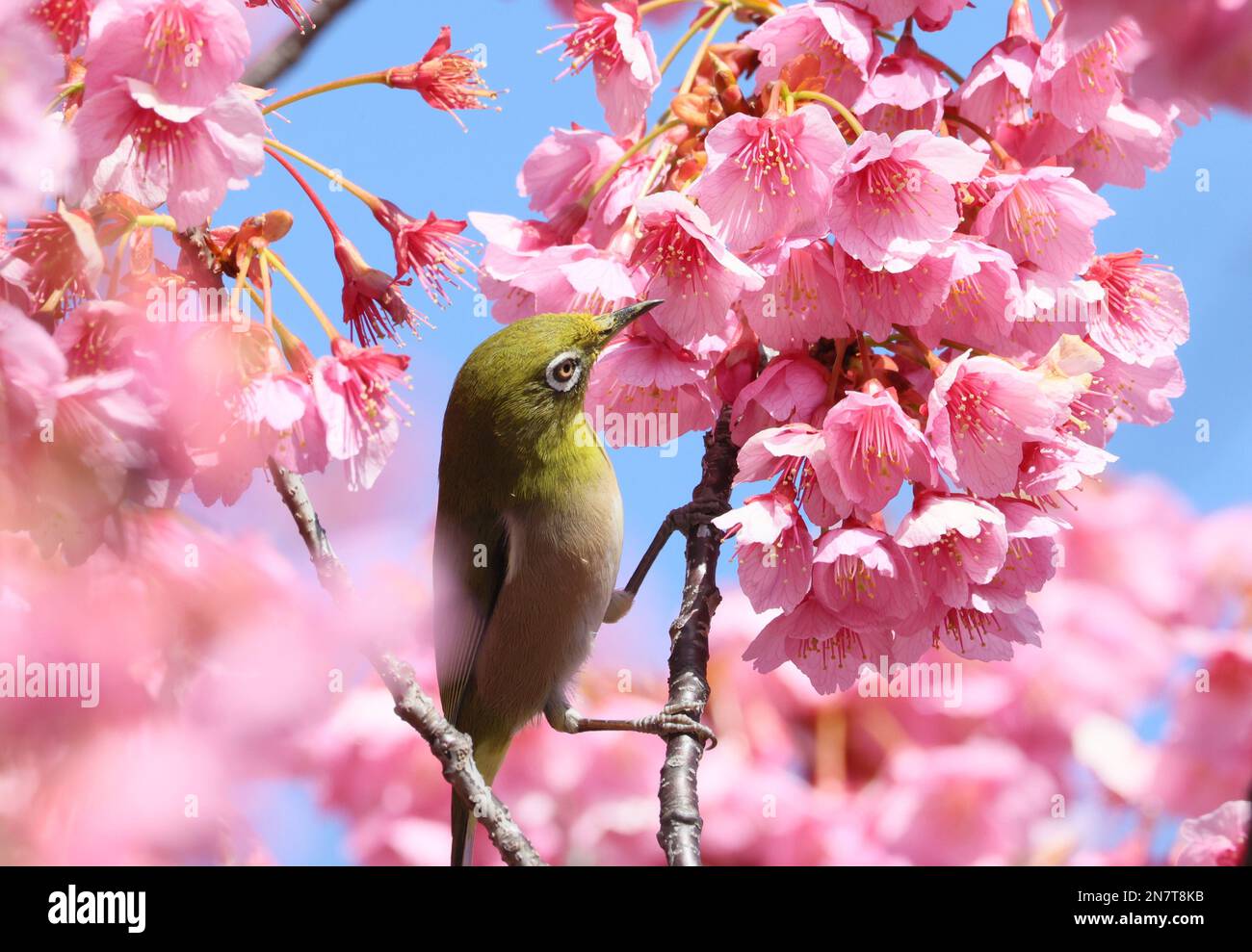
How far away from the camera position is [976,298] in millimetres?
2113

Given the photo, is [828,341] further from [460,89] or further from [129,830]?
[129,830]

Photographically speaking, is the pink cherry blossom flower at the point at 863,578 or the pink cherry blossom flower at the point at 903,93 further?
the pink cherry blossom flower at the point at 903,93

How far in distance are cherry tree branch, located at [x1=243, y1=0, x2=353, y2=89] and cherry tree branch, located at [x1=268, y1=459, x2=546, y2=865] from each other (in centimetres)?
81

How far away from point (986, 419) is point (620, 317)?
0.90 m

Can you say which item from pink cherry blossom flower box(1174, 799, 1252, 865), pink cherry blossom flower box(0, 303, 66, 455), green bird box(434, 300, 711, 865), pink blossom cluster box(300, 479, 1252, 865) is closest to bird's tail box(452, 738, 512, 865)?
pink blossom cluster box(300, 479, 1252, 865)

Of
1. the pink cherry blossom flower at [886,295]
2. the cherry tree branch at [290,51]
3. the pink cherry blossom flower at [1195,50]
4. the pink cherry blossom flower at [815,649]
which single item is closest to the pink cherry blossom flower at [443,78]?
the cherry tree branch at [290,51]

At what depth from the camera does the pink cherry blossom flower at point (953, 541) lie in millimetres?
1956

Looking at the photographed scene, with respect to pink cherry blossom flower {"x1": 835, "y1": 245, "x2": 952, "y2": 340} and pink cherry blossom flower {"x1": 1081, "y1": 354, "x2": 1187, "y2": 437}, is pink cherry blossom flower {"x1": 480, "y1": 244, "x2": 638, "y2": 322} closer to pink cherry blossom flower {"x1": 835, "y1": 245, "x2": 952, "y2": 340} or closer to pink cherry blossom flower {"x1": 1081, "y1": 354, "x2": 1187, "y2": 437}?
pink cherry blossom flower {"x1": 835, "y1": 245, "x2": 952, "y2": 340}

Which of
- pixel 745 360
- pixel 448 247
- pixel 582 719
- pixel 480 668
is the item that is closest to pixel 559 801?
pixel 582 719

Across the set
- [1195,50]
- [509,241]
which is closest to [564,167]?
[509,241]

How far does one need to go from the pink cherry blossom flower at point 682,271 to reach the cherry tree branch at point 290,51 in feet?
2.36

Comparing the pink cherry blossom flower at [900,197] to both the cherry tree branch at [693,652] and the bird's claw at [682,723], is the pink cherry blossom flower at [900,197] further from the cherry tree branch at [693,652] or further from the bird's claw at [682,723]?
the bird's claw at [682,723]

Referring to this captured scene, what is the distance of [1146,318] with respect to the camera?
7.43 ft

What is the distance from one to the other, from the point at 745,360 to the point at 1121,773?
1053 millimetres
